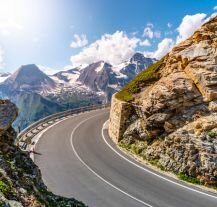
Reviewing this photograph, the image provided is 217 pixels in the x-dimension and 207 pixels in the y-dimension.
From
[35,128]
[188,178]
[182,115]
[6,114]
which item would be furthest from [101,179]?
[35,128]

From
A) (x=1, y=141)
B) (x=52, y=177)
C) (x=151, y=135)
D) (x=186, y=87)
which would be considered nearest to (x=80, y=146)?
(x=151, y=135)

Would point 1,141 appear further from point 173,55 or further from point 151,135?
point 173,55

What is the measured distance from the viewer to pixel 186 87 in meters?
31.6

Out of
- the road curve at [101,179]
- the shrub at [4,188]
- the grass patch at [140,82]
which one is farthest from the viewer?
the grass patch at [140,82]

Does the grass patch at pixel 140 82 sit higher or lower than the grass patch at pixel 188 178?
higher

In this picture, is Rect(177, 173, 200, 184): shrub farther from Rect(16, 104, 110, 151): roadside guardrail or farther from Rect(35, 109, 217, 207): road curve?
Rect(16, 104, 110, 151): roadside guardrail

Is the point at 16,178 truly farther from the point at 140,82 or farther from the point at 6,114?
the point at 140,82

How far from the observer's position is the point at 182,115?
3103cm

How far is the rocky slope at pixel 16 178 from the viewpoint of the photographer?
7.36m

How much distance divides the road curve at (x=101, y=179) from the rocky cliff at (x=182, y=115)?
2.62m

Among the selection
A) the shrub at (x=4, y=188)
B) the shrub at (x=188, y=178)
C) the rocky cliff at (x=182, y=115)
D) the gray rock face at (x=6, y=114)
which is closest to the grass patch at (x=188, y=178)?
the shrub at (x=188, y=178)

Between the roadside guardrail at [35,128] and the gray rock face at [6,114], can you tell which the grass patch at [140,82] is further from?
Answer: the gray rock face at [6,114]

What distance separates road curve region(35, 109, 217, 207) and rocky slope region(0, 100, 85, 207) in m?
11.2

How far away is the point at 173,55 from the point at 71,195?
2110 cm
